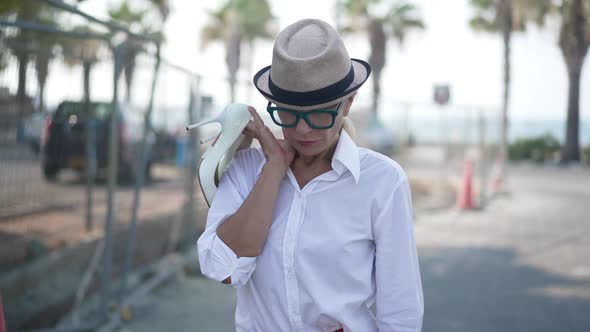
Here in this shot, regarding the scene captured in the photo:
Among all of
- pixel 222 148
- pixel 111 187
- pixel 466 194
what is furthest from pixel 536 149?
pixel 222 148

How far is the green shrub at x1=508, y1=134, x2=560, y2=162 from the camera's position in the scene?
29031mm

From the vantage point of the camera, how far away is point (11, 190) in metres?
4.70

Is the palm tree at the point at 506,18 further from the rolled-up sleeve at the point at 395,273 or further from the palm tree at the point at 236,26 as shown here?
the rolled-up sleeve at the point at 395,273

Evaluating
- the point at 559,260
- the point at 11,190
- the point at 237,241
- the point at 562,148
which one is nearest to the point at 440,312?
the point at 559,260

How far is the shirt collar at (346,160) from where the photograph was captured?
6.12 ft

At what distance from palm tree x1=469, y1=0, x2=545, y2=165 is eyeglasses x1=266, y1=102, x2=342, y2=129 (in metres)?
22.5

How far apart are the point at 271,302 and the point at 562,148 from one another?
1118 inches

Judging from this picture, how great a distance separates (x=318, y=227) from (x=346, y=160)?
218mm

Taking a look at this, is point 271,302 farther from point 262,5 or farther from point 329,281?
point 262,5

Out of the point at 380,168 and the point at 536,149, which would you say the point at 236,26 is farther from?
the point at 380,168

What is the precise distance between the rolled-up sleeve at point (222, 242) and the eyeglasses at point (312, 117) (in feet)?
0.75

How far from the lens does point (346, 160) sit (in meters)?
1.87

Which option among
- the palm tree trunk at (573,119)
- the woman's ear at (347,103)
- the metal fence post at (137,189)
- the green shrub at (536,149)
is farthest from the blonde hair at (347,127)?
the green shrub at (536,149)

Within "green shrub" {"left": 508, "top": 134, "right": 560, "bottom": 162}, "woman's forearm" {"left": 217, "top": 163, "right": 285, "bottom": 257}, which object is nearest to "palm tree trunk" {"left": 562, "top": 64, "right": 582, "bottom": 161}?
"green shrub" {"left": 508, "top": 134, "right": 560, "bottom": 162}
